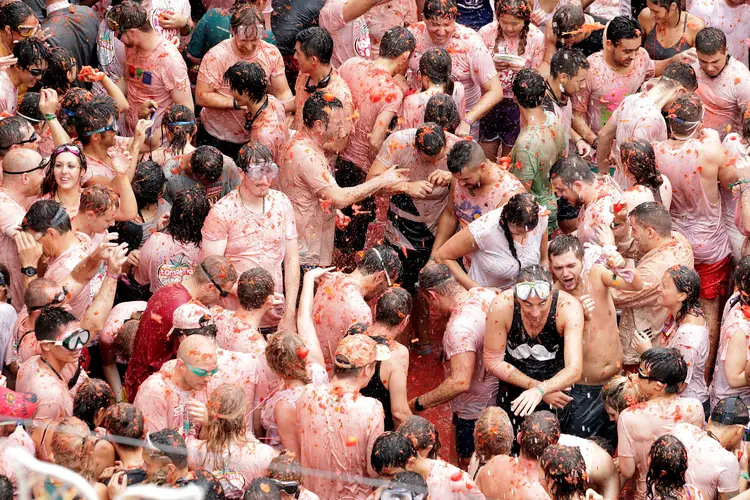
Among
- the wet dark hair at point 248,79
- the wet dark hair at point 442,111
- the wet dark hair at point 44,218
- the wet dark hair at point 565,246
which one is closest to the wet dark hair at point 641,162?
the wet dark hair at point 565,246

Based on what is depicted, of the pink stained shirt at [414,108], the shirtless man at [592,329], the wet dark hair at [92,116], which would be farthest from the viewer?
the pink stained shirt at [414,108]

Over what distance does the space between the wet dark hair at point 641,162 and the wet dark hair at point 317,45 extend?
89.9 inches

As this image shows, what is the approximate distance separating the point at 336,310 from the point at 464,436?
1191mm

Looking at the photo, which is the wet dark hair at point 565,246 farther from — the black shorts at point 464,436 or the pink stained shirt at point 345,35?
the pink stained shirt at point 345,35

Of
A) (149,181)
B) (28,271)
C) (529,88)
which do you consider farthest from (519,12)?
(28,271)

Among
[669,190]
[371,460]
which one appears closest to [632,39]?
[669,190]

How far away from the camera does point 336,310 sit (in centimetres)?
770

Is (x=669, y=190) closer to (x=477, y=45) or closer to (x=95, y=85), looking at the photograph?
(x=477, y=45)

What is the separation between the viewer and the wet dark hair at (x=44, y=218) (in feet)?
25.1

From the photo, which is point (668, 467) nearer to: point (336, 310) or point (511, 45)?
point (336, 310)

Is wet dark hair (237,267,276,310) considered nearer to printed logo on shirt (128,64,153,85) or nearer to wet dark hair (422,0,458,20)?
printed logo on shirt (128,64,153,85)

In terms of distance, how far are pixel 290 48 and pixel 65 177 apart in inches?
130

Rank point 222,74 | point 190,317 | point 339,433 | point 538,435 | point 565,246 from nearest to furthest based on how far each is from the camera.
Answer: point 538,435
point 339,433
point 190,317
point 565,246
point 222,74

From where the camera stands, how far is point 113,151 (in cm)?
866
